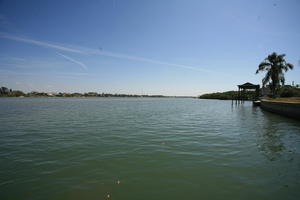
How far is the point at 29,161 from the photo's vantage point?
6.07 meters

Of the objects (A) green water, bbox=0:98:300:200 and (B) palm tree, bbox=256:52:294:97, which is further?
(B) palm tree, bbox=256:52:294:97

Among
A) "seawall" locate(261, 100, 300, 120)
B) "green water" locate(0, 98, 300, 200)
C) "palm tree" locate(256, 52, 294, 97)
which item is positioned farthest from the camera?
"palm tree" locate(256, 52, 294, 97)

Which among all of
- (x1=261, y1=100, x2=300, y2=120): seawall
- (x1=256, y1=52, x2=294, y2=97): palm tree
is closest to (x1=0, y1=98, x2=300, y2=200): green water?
(x1=261, y1=100, x2=300, y2=120): seawall

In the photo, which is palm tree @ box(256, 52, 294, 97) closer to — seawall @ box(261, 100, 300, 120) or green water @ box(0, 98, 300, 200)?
seawall @ box(261, 100, 300, 120)

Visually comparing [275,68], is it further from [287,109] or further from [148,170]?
[148,170]

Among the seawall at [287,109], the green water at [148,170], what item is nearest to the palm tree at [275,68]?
the seawall at [287,109]

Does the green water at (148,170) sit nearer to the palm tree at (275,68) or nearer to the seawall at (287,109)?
the seawall at (287,109)

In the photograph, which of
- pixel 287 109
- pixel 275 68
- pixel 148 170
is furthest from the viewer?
pixel 275 68

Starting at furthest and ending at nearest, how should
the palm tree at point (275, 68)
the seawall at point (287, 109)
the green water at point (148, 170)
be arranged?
the palm tree at point (275, 68) → the seawall at point (287, 109) → the green water at point (148, 170)

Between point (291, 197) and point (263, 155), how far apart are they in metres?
3.17

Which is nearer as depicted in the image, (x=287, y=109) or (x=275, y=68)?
(x=287, y=109)

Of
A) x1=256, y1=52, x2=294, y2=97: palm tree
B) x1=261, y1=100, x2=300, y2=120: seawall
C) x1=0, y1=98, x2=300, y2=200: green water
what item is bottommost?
x1=0, y1=98, x2=300, y2=200: green water

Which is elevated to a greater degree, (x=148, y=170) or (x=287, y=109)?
(x=287, y=109)

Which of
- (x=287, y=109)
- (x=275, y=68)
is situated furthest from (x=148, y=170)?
(x=275, y=68)
